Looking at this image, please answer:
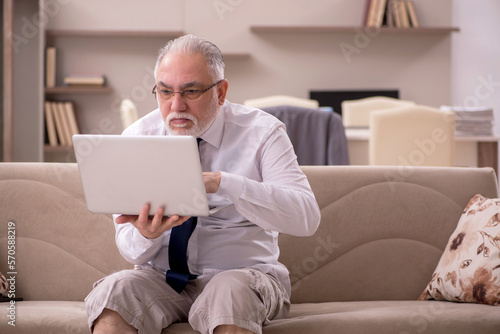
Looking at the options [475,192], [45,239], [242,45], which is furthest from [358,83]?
[45,239]

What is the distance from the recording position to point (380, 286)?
209 cm

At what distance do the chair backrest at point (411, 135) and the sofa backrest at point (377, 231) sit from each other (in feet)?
5.54

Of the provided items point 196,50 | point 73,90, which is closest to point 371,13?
point 73,90

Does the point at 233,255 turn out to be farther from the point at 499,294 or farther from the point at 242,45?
the point at 242,45

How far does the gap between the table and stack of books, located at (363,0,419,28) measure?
2149 millimetres

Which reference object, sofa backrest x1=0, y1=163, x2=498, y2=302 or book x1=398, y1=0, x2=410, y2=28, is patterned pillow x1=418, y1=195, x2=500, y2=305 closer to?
sofa backrest x1=0, y1=163, x2=498, y2=302

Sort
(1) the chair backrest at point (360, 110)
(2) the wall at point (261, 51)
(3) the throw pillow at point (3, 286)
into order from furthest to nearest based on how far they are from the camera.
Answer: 1. (2) the wall at point (261, 51)
2. (1) the chair backrest at point (360, 110)
3. (3) the throw pillow at point (3, 286)

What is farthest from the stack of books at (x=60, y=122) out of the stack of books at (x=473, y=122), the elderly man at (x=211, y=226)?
the elderly man at (x=211, y=226)

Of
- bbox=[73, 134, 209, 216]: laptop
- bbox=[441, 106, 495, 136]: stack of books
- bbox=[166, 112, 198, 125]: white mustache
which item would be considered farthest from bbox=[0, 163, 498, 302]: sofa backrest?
bbox=[441, 106, 495, 136]: stack of books

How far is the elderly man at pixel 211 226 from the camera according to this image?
1.52 meters

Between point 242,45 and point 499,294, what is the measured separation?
4597 millimetres

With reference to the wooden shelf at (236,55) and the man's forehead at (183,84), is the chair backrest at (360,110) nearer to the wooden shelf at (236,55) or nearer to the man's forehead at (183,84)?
the wooden shelf at (236,55)

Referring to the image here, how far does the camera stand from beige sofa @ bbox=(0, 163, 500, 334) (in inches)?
82.0

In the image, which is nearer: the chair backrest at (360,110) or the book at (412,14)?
the chair backrest at (360,110)
